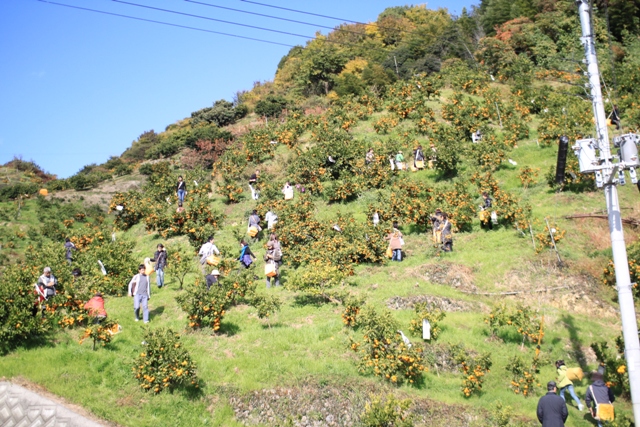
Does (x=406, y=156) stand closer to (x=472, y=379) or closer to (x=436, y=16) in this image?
(x=472, y=379)

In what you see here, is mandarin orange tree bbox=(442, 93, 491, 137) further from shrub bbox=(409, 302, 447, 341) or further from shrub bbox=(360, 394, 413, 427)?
shrub bbox=(360, 394, 413, 427)

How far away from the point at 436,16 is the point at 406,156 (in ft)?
160

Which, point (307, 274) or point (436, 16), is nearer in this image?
point (307, 274)

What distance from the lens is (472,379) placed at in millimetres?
12500

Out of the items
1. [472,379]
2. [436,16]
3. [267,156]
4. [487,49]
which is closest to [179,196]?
[267,156]

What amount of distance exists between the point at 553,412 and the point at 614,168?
4775 millimetres

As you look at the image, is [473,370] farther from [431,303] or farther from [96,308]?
[96,308]

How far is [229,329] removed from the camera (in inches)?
604

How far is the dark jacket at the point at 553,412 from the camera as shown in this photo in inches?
409

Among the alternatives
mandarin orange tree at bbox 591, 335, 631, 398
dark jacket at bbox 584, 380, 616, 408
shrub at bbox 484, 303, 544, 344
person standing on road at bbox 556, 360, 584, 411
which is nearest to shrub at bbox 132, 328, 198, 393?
shrub at bbox 484, 303, 544, 344

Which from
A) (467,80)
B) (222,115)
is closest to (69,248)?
(467,80)

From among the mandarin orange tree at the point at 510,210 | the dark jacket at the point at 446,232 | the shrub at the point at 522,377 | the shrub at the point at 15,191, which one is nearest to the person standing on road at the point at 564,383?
the shrub at the point at 522,377

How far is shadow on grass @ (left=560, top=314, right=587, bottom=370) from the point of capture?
14672 mm

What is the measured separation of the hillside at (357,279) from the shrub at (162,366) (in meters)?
0.05
